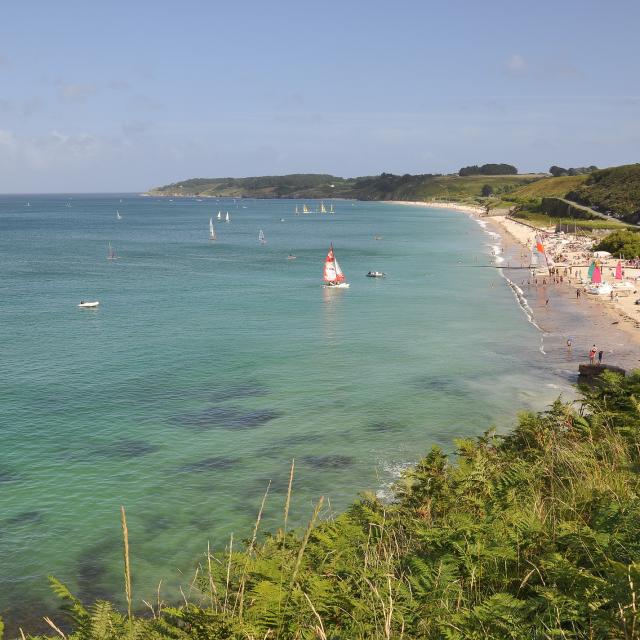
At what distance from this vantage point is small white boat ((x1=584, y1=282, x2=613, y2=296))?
265ft

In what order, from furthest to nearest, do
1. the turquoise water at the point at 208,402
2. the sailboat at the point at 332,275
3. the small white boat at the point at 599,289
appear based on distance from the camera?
the sailboat at the point at 332,275
the small white boat at the point at 599,289
the turquoise water at the point at 208,402

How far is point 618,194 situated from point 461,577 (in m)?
190

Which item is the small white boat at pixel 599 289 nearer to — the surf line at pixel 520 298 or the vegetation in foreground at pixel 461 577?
the surf line at pixel 520 298

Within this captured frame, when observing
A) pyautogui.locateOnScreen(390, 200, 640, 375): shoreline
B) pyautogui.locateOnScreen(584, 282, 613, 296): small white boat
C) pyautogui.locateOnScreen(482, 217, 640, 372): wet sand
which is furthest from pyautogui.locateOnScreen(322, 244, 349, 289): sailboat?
pyautogui.locateOnScreen(584, 282, 613, 296): small white boat

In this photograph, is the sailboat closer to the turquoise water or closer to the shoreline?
the turquoise water

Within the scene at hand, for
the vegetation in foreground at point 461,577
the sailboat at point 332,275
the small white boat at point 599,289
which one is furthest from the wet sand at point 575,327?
the vegetation in foreground at point 461,577

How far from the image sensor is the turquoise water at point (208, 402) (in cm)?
2645

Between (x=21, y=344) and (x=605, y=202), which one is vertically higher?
(x=605, y=202)

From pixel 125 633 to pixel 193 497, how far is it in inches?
834

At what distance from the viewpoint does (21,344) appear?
58.0m

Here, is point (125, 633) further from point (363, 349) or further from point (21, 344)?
point (21, 344)

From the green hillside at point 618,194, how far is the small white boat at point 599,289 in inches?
3285

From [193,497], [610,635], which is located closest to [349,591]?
[610,635]

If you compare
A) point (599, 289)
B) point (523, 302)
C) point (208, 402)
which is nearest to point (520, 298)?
point (523, 302)
